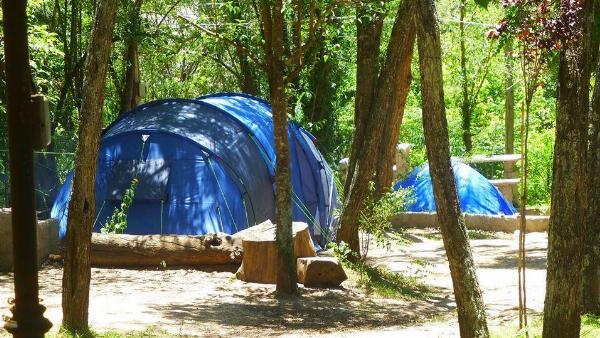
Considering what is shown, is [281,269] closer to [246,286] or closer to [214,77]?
[246,286]

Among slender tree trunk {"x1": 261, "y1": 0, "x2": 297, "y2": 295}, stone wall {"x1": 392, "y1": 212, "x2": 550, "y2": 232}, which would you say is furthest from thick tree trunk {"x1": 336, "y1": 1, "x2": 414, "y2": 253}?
stone wall {"x1": 392, "y1": 212, "x2": 550, "y2": 232}

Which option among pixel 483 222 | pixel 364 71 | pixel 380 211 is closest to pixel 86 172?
pixel 380 211

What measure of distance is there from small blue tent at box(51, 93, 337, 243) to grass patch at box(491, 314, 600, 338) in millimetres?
5971

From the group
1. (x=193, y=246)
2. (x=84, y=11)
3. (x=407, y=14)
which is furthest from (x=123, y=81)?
(x=407, y=14)

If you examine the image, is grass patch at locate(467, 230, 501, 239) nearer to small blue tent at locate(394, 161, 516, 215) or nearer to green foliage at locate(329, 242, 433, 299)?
small blue tent at locate(394, 161, 516, 215)

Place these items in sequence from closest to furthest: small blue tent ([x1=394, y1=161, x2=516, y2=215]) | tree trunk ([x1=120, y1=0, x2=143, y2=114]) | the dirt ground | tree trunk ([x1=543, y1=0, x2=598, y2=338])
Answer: tree trunk ([x1=543, y1=0, x2=598, y2=338]) < the dirt ground < tree trunk ([x1=120, y1=0, x2=143, y2=114]) < small blue tent ([x1=394, y1=161, x2=516, y2=215])

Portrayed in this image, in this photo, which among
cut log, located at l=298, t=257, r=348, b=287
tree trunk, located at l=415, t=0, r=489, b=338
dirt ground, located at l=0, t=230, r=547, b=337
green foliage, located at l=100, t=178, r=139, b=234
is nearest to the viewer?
tree trunk, located at l=415, t=0, r=489, b=338

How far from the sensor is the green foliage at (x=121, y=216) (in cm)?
1280

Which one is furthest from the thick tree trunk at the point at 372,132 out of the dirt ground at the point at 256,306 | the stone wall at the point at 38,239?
the stone wall at the point at 38,239

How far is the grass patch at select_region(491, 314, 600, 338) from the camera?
23.6 ft

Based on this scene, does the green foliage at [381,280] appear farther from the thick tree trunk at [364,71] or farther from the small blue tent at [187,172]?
the small blue tent at [187,172]

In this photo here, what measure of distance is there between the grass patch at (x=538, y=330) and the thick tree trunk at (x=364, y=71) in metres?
4.61

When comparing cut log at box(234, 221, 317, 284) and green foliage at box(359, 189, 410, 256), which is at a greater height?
green foliage at box(359, 189, 410, 256)

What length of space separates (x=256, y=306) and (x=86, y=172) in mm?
3302
